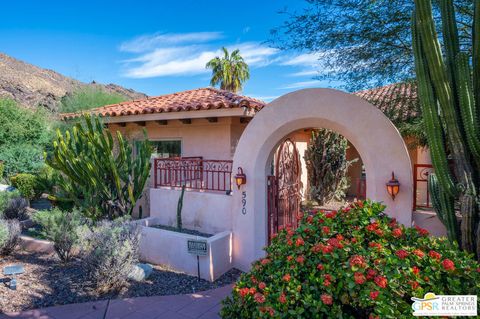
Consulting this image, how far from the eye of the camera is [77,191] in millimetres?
10438

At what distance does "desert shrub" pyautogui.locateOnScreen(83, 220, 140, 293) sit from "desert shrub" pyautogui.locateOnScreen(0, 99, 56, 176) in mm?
14579

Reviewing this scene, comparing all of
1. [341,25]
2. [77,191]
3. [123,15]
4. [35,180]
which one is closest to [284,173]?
[341,25]

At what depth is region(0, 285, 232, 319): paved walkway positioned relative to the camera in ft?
18.3

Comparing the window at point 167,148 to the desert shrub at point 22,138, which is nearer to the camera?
the window at point 167,148

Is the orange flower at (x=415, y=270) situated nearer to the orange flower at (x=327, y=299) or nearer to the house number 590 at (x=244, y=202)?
the orange flower at (x=327, y=299)

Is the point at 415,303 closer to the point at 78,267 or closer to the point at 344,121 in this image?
the point at 344,121

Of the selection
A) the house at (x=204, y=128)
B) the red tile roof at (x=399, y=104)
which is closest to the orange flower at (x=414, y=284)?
the house at (x=204, y=128)

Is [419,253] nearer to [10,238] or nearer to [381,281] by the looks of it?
[381,281]

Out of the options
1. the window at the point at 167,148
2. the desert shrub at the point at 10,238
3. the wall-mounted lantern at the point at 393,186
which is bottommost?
the desert shrub at the point at 10,238

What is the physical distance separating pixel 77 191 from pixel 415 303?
34.9 ft

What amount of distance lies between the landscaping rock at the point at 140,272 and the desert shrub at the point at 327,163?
9562mm

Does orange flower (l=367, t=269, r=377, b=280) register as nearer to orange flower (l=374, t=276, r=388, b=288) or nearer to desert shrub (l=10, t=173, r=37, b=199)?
orange flower (l=374, t=276, r=388, b=288)

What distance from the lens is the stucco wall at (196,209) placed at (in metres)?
8.70

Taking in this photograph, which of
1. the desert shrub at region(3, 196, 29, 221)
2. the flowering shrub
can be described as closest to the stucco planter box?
the flowering shrub
